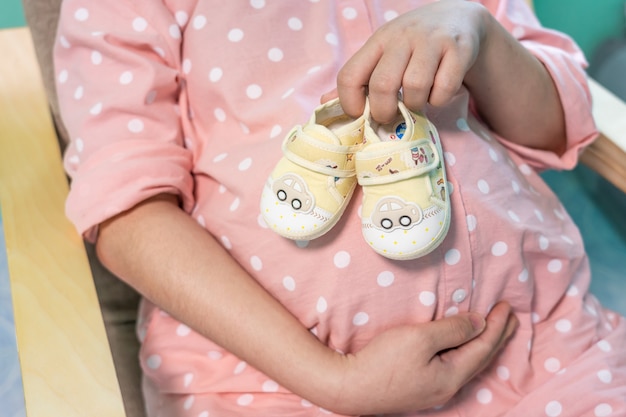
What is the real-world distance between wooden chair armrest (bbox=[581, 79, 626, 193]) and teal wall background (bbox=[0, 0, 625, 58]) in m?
0.52

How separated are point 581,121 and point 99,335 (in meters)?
0.56

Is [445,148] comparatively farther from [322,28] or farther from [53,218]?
[53,218]

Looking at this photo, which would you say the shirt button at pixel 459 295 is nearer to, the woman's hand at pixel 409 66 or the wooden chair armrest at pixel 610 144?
the woman's hand at pixel 409 66

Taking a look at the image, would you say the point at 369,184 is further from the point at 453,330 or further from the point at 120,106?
the point at 120,106

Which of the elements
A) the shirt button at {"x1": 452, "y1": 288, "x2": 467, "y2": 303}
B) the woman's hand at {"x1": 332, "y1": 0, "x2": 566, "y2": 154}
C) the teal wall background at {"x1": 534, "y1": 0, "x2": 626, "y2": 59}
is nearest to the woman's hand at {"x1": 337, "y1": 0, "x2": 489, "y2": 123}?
the woman's hand at {"x1": 332, "y1": 0, "x2": 566, "y2": 154}

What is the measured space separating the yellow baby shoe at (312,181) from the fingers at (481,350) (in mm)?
195

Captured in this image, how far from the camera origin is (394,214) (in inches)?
24.1

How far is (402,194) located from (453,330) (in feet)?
0.59

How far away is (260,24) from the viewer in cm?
77

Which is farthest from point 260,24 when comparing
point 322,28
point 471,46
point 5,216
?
point 5,216

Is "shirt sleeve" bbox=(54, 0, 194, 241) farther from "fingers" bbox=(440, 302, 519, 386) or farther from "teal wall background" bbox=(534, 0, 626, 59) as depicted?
"teal wall background" bbox=(534, 0, 626, 59)

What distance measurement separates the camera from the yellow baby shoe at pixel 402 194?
612 millimetres

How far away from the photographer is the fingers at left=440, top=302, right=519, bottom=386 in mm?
718

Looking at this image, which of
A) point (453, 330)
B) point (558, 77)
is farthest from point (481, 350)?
point (558, 77)
